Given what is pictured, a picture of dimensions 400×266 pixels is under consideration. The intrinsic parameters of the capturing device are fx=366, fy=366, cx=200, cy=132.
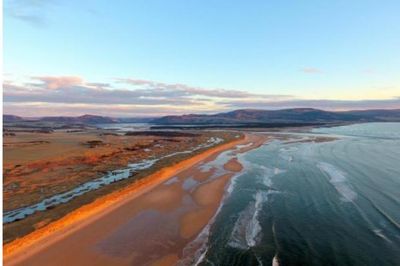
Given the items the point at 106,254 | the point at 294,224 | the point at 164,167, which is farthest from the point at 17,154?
the point at 294,224

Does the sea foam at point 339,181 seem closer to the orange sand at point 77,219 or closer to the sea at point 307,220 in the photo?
the sea at point 307,220

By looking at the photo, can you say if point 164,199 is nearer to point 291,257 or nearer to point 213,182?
point 213,182

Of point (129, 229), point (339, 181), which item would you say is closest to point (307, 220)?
point (129, 229)

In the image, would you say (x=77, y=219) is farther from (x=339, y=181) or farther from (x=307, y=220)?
(x=339, y=181)

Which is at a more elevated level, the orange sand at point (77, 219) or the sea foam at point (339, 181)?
the sea foam at point (339, 181)

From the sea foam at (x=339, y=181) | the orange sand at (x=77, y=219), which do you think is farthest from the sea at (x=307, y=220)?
the orange sand at (x=77, y=219)

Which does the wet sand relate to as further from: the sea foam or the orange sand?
the sea foam
